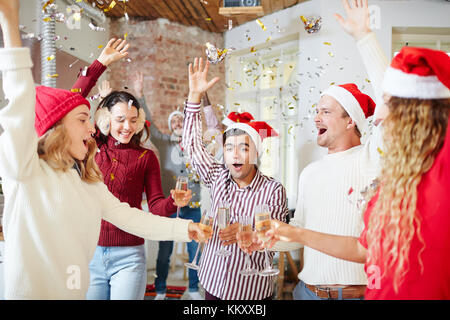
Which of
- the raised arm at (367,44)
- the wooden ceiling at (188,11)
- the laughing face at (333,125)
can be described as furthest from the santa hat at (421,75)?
the wooden ceiling at (188,11)

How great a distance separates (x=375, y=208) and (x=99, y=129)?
57.8 inches

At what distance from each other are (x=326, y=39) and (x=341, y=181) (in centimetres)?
191

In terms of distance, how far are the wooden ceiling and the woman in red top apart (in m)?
2.55

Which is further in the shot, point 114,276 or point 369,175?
point 114,276

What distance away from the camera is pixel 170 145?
348cm

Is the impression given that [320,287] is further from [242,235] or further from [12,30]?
[12,30]

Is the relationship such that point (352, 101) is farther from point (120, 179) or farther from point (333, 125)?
point (120, 179)

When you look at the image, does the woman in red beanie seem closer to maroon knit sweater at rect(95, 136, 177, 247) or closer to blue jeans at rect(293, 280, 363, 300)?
maroon knit sweater at rect(95, 136, 177, 247)

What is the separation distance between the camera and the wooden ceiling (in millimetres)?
3467

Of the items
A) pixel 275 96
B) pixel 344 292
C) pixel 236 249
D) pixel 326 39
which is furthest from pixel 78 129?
pixel 275 96

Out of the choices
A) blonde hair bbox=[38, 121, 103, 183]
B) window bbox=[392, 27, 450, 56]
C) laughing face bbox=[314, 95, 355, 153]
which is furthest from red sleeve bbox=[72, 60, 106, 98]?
window bbox=[392, 27, 450, 56]

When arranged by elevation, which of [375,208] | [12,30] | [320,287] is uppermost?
[12,30]

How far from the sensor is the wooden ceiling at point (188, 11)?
3.47 m
